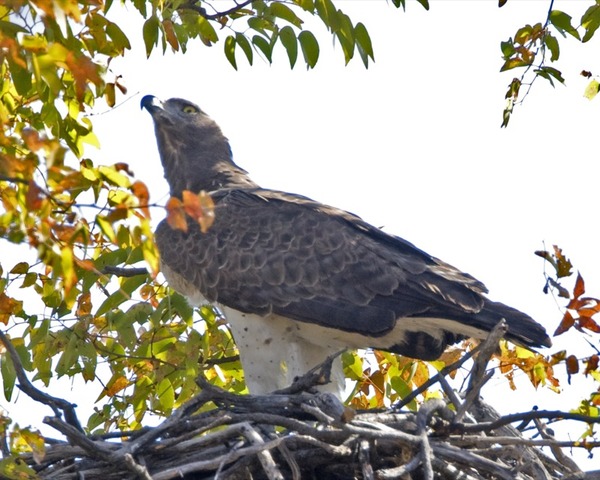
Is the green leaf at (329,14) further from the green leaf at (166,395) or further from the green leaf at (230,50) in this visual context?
the green leaf at (166,395)

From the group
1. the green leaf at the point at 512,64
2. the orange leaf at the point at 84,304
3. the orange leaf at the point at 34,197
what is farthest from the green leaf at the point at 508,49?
the orange leaf at the point at 34,197

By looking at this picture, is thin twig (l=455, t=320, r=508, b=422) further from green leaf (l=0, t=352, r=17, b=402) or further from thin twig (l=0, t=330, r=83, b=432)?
green leaf (l=0, t=352, r=17, b=402)

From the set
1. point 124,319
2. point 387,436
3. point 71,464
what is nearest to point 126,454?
point 71,464

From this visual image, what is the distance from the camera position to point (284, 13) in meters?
6.69

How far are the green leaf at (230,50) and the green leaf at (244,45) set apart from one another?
3.6 inches

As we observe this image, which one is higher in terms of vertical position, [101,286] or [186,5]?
[186,5]

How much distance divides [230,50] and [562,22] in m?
1.87

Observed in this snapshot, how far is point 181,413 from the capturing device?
5945mm

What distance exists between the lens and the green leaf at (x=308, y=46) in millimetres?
6660

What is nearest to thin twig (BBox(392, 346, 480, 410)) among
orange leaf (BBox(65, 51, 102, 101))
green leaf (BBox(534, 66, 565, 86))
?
green leaf (BBox(534, 66, 565, 86))

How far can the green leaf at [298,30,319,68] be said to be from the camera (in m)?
6.66

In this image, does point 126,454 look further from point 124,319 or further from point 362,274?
point 362,274

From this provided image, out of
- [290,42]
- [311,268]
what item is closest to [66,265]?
[290,42]

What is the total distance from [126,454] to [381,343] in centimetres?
283
